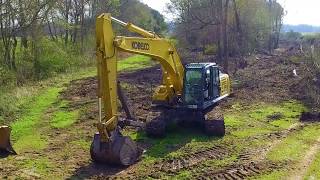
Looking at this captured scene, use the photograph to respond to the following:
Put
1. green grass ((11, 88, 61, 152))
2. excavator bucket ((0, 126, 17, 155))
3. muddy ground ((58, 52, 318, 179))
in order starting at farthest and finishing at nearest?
1. green grass ((11, 88, 61, 152))
2. excavator bucket ((0, 126, 17, 155))
3. muddy ground ((58, 52, 318, 179))

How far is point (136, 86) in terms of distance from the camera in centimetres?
2434

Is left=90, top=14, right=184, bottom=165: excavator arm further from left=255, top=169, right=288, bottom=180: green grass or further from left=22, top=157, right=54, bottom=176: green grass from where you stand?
left=255, top=169, right=288, bottom=180: green grass

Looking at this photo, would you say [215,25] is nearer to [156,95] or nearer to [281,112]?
[281,112]

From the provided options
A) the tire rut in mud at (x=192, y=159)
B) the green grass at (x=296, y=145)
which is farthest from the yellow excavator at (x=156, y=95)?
the green grass at (x=296, y=145)

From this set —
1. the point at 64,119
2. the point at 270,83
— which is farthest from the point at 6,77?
the point at 270,83

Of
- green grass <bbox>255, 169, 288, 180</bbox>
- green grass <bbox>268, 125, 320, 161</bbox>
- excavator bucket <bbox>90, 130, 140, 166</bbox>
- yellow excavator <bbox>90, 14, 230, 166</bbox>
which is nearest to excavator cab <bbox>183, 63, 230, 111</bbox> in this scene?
yellow excavator <bbox>90, 14, 230, 166</bbox>

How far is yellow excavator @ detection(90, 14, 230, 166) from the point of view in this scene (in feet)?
34.8

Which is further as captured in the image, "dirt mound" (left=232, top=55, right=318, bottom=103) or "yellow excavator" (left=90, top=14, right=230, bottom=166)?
"dirt mound" (left=232, top=55, right=318, bottom=103)

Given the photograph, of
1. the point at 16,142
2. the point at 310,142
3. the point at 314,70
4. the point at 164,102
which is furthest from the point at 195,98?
the point at 314,70

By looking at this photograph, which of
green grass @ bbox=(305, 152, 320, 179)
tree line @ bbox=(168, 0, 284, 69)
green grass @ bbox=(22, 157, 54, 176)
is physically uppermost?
tree line @ bbox=(168, 0, 284, 69)

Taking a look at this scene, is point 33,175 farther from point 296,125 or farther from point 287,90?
point 287,90

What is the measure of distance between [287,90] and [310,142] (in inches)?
384

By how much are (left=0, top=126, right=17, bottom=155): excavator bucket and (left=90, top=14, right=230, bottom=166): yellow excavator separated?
A: 2.50 meters

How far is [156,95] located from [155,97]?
0.08m
